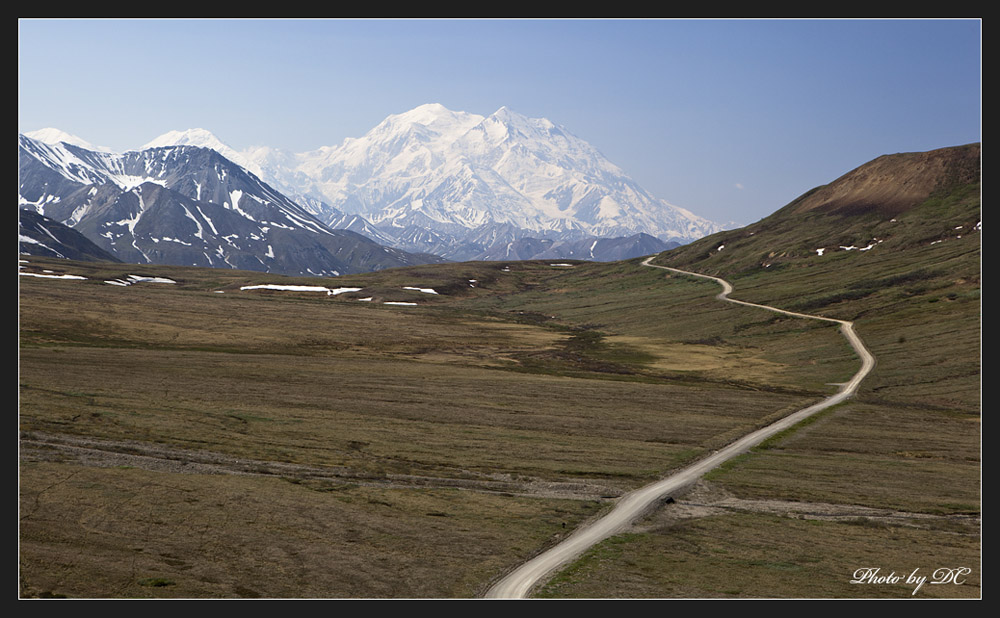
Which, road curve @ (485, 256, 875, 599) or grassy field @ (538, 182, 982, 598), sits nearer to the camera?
road curve @ (485, 256, 875, 599)

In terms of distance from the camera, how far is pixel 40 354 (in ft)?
300

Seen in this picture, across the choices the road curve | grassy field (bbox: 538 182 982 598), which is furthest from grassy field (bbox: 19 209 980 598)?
the road curve

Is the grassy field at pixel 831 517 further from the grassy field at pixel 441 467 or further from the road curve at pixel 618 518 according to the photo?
the road curve at pixel 618 518

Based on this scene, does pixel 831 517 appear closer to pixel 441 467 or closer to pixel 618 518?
pixel 618 518

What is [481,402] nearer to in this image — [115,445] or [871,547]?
[115,445]

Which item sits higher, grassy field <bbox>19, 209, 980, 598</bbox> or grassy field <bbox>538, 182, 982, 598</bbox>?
grassy field <bbox>19, 209, 980, 598</bbox>

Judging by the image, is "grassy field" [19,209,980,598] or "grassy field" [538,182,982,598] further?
"grassy field" [538,182,982,598]

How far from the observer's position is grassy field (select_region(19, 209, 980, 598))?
3822 centimetres

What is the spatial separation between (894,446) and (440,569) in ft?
193

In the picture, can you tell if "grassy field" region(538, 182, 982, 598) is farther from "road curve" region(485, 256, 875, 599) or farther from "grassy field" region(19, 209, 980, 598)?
"road curve" region(485, 256, 875, 599)

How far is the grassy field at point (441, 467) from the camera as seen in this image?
125 ft

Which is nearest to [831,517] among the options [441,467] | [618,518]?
[618,518]

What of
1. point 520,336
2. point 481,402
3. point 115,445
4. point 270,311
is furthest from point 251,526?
point 270,311

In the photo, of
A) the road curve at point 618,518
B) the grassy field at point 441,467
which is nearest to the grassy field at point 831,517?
the grassy field at point 441,467
